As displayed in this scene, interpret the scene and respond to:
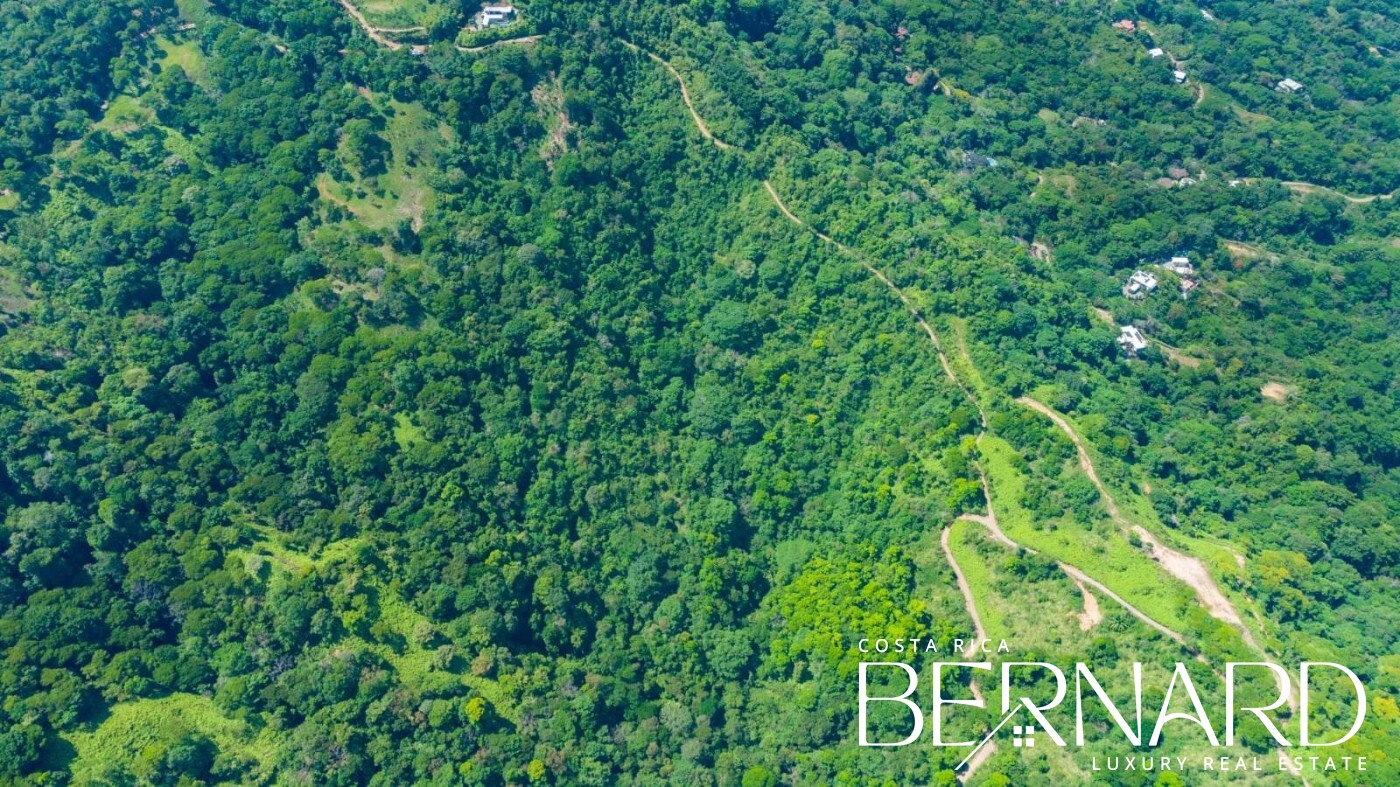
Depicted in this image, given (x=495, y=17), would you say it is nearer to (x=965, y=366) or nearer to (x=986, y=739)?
(x=965, y=366)

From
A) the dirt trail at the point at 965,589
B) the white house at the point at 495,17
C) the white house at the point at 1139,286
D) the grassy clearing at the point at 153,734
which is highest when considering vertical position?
the white house at the point at 495,17

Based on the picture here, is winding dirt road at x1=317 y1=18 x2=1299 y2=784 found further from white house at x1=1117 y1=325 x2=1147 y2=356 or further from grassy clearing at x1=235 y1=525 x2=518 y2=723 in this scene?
grassy clearing at x1=235 y1=525 x2=518 y2=723

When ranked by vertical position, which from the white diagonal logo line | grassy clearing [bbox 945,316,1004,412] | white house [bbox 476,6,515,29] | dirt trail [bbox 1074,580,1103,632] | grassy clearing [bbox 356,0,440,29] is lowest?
the white diagonal logo line

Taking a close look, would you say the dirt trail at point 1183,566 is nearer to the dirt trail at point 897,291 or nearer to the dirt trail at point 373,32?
the dirt trail at point 897,291

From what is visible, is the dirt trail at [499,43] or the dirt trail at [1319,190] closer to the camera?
the dirt trail at [499,43]

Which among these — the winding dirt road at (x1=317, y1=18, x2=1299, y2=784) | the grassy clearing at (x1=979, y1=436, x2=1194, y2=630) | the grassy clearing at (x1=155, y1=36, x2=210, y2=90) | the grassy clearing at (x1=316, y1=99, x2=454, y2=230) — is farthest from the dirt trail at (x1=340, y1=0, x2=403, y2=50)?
the grassy clearing at (x1=979, y1=436, x2=1194, y2=630)

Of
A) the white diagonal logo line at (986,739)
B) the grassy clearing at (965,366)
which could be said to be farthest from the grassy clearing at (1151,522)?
the white diagonal logo line at (986,739)

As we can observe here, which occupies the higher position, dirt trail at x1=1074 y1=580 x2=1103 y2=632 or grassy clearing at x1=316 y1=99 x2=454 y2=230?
grassy clearing at x1=316 y1=99 x2=454 y2=230
